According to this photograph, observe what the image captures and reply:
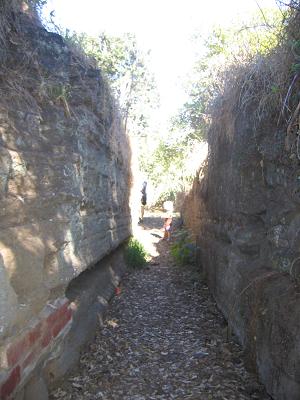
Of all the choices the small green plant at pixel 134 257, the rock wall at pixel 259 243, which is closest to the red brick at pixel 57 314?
the rock wall at pixel 259 243

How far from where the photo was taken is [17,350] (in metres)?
2.87

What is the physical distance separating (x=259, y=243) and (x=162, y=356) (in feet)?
5.03

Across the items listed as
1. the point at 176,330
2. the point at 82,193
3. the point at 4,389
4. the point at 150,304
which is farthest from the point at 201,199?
the point at 4,389

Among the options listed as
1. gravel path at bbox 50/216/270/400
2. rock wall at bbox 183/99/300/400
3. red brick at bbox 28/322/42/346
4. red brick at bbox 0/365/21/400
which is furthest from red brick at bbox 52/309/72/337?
rock wall at bbox 183/99/300/400

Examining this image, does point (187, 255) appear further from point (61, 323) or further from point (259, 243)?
point (61, 323)

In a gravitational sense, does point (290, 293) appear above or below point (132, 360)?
above

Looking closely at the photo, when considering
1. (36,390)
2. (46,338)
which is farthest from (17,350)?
(36,390)

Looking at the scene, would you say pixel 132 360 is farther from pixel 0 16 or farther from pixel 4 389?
pixel 0 16

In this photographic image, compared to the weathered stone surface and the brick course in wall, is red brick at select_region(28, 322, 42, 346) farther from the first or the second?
the weathered stone surface

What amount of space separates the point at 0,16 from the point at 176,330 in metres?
3.82

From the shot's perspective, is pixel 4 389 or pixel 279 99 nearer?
pixel 4 389

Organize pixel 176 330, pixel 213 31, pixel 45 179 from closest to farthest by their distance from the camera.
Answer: pixel 45 179
pixel 176 330
pixel 213 31

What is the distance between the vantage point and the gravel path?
369cm

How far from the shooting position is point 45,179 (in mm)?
3541
